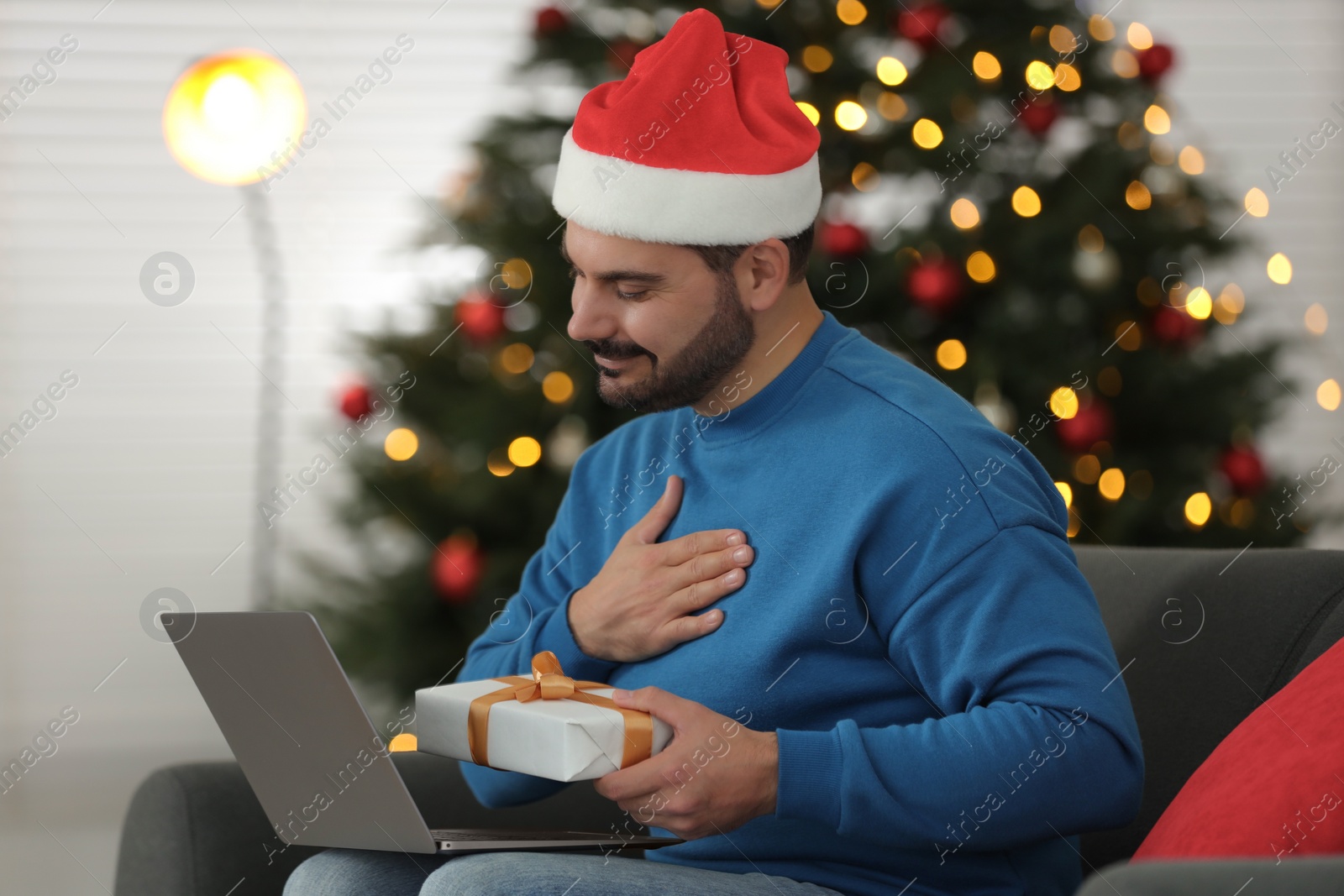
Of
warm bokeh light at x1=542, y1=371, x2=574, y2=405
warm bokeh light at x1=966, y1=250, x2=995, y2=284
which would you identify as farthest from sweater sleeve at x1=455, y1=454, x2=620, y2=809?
warm bokeh light at x1=966, y1=250, x2=995, y2=284

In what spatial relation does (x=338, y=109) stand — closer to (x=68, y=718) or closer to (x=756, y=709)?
(x=68, y=718)

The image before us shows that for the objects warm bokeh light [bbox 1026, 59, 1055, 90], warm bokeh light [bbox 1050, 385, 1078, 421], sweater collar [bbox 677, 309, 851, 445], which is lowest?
warm bokeh light [bbox 1050, 385, 1078, 421]

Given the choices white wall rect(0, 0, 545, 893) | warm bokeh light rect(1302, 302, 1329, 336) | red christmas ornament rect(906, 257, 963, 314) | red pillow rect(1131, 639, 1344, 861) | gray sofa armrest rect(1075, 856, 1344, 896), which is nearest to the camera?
gray sofa armrest rect(1075, 856, 1344, 896)

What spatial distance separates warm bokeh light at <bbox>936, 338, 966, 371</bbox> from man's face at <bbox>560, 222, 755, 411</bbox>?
1.04m

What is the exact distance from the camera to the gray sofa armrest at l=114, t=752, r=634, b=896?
3.80 feet

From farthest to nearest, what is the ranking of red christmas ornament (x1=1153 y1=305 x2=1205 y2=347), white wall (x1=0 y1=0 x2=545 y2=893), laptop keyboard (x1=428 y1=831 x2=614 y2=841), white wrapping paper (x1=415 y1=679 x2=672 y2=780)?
1. white wall (x1=0 y1=0 x2=545 y2=893)
2. red christmas ornament (x1=1153 y1=305 x2=1205 y2=347)
3. laptop keyboard (x1=428 y1=831 x2=614 y2=841)
4. white wrapping paper (x1=415 y1=679 x2=672 y2=780)

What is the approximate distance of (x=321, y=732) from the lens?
961 mm

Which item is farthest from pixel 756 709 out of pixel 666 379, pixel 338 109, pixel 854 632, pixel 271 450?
pixel 338 109

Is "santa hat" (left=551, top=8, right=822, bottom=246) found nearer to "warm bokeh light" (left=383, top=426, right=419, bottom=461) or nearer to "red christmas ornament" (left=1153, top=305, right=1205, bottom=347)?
"warm bokeh light" (left=383, top=426, right=419, bottom=461)

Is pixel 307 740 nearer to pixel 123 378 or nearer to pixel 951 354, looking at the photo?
pixel 951 354

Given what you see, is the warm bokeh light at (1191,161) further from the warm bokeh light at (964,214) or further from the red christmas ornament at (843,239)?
the red christmas ornament at (843,239)

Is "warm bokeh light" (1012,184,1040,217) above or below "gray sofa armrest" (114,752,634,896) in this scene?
below

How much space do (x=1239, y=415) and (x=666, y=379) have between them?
145 cm

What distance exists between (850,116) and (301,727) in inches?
59.8
